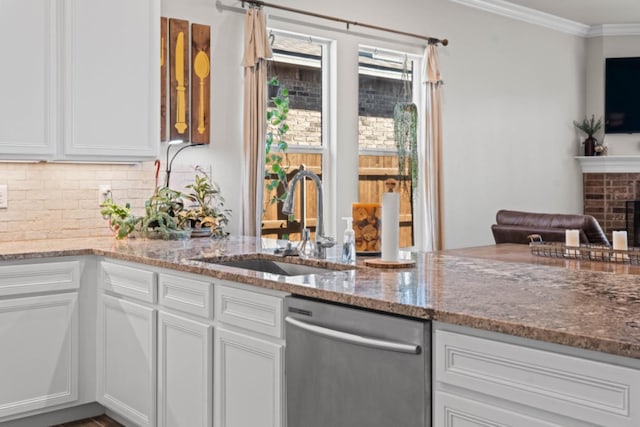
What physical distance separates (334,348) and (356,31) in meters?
3.99

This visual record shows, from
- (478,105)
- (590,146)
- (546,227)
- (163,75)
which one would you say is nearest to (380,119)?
(478,105)

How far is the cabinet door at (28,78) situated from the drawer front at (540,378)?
2617 mm

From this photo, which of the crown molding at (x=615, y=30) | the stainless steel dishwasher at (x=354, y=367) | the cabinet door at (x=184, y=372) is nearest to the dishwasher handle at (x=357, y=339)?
the stainless steel dishwasher at (x=354, y=367)

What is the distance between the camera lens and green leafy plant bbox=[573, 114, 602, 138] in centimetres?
770

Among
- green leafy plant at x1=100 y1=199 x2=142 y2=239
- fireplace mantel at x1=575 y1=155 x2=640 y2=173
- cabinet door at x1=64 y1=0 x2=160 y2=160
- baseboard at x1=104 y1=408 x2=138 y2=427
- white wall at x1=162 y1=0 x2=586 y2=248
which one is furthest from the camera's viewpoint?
fireplace mantel at x1=575 y1=155 x2=640 y2=173

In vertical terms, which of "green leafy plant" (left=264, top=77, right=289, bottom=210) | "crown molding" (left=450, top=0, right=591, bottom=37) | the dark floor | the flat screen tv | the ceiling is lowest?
the dark floor

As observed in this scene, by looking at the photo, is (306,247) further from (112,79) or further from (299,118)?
(299,118)

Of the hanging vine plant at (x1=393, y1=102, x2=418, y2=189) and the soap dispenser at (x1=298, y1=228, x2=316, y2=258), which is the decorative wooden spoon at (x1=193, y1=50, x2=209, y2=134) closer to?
the soap dispenser at (x1=298, y1=228, x2=316, y2=258)

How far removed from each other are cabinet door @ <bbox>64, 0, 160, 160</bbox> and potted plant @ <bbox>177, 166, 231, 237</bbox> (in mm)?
387

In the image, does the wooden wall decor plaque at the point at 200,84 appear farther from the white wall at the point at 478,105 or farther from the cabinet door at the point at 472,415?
the cabinet door at the point at 472,415

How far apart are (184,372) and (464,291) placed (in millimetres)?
1306

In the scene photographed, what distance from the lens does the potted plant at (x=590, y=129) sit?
302 inches

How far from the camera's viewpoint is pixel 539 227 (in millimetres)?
4965

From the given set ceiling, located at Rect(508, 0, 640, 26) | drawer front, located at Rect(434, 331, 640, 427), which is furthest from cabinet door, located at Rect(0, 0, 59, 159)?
ceiling, located at Rect(508, 0, 640, 26)
